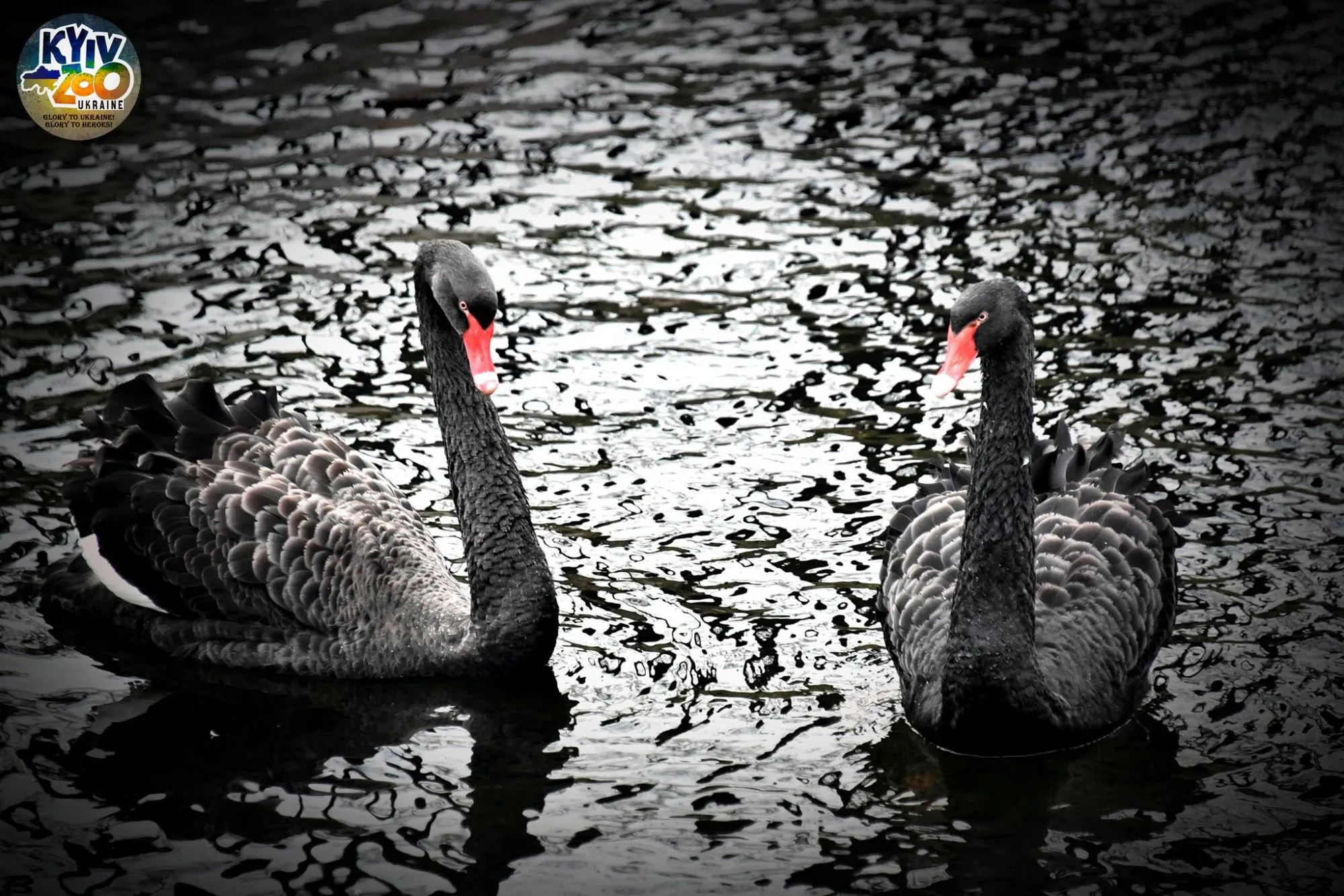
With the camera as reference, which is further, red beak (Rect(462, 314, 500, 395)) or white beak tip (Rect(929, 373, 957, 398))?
red beak (Rect(462, 314, 500, 395))

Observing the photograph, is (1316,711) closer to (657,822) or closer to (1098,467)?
(1098,467)

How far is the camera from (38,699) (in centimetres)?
695

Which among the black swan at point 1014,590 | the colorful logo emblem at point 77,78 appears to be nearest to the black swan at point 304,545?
the black swan at point 1014,590

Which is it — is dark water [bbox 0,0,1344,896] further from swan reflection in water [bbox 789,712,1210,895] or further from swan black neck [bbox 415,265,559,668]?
swan black neck [bbox 415,265,559,668]

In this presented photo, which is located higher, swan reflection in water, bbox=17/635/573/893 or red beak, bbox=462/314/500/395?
red beak, bbox=462/314/500/395

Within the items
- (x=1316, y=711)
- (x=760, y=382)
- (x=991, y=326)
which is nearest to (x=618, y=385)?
(x=760, y=382)

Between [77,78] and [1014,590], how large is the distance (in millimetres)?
9841

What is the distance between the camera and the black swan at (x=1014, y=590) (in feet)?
20.5

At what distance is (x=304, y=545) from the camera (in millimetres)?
7254

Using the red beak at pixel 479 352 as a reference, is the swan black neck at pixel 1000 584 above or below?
below

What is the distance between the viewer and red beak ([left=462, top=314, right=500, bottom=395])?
645 centimetres

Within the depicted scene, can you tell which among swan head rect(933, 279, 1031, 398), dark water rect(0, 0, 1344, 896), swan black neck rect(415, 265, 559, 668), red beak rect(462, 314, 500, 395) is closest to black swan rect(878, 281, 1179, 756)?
swan head rect(933, 279, 1031, 398)

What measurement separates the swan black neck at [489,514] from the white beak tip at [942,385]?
6.74 ft

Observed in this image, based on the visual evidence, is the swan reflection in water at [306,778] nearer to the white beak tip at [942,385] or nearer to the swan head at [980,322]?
the white beak tip at [942,385]
